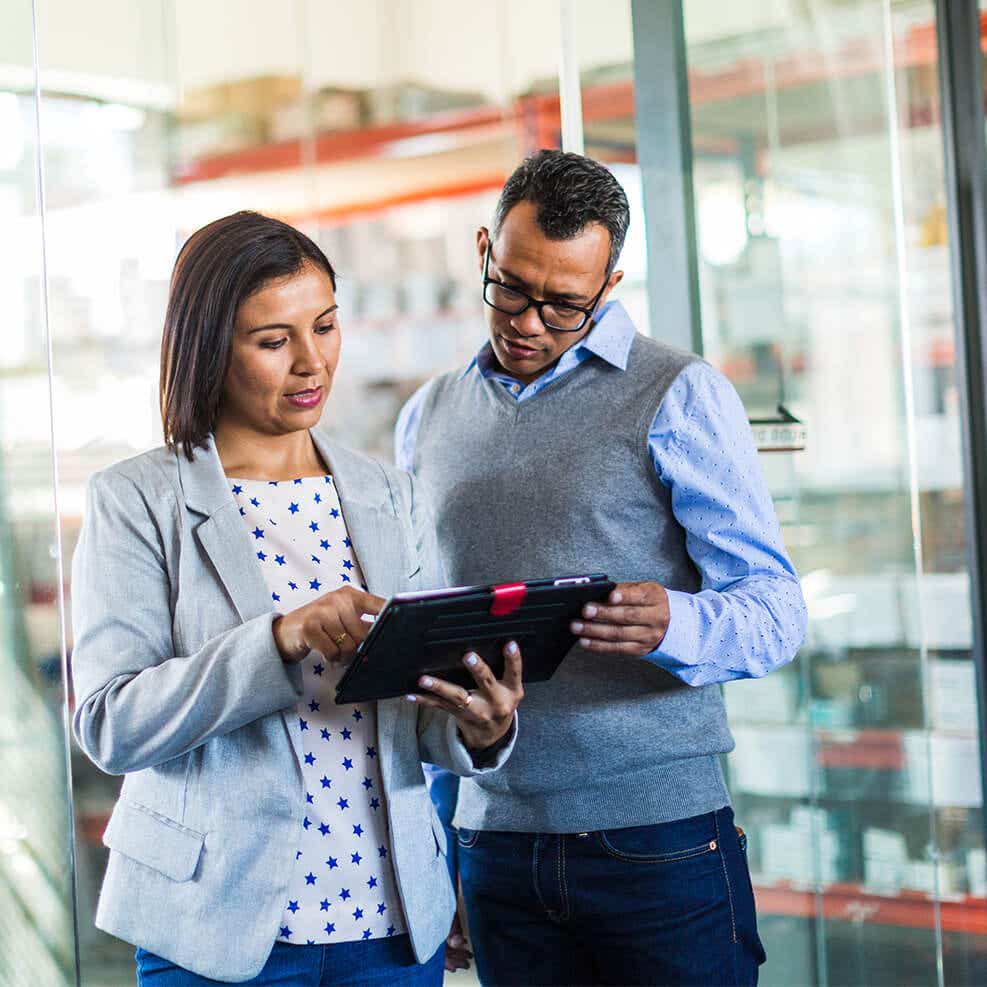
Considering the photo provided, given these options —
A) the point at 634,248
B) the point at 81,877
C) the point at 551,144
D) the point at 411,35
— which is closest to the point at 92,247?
the point at 634,248

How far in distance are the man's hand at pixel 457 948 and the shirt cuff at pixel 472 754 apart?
465 millimetres

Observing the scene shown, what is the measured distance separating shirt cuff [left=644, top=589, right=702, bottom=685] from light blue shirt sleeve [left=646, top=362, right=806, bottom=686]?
0.02 m

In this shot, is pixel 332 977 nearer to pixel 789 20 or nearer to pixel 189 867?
Answer: pixel 189 867

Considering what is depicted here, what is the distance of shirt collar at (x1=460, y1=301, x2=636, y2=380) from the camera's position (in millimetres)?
1623

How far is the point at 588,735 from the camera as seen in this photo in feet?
5.20

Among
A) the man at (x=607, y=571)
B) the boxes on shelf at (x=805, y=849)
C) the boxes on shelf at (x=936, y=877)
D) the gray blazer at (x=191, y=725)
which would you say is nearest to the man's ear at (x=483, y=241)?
the man at (x=607, y=571)

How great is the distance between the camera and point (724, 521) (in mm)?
1550

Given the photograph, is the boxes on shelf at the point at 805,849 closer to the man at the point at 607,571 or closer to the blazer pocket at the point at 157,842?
the man at the point at 607,571

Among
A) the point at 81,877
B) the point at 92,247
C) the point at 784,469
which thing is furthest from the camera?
the point at 81,877

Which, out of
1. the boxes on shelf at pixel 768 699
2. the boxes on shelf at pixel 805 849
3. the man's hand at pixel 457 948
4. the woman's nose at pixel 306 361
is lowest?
the boxes on shelf at pixel 805 849

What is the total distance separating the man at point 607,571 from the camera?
1566 mm

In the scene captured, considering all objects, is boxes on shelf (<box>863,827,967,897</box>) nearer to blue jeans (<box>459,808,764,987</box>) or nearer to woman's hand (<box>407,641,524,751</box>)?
blue jeans (<box>459,808,764,987</box>)

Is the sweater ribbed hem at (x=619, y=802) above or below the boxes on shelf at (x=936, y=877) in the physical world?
above

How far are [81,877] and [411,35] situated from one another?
401 cm
